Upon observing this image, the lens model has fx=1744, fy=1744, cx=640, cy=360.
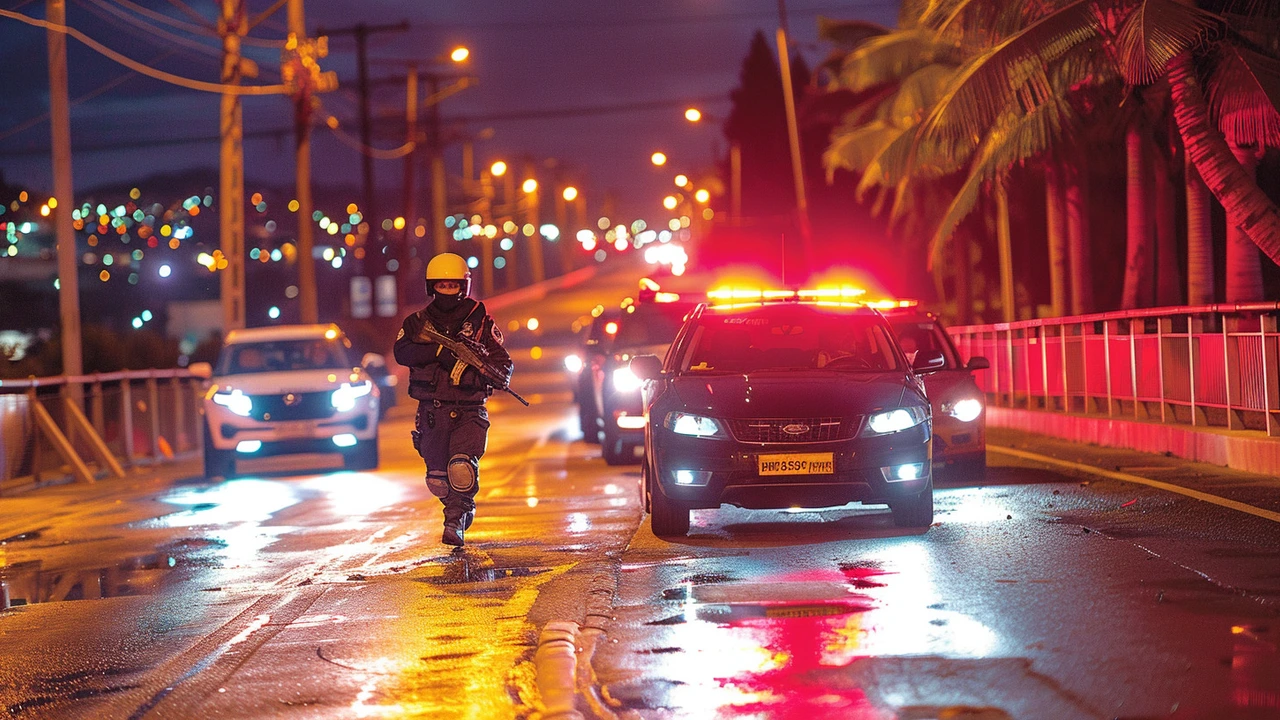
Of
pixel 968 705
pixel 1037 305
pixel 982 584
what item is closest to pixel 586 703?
pixel 968 705

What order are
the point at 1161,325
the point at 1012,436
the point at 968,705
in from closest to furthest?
the point at 968,705, the point at 1161,325, the point at 1012,436

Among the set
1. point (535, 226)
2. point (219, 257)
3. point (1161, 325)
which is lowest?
point (1161, 325)

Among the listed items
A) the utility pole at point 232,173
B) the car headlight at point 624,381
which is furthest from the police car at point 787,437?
the utility pole at point 232,173

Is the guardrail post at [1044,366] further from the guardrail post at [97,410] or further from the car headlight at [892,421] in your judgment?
the car headlight at [892,421]

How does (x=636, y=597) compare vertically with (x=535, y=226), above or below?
below

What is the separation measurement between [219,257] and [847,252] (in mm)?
53190

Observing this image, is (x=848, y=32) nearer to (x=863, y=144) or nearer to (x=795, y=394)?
(x=863, y=144)

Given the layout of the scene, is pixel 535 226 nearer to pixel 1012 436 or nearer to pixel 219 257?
pixel 219 257

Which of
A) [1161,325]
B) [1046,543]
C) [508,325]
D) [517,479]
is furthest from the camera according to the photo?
[508,325]

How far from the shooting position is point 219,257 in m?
31.0

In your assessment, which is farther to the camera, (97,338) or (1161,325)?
(97,338)

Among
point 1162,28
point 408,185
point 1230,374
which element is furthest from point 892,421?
point 408,185

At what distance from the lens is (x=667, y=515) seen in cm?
1135

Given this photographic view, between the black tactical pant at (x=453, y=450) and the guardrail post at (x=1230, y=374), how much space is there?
336 inches
